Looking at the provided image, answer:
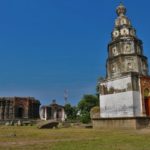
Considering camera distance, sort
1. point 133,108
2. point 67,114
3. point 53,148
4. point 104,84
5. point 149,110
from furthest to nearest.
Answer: point 67,114
point 104,84
point 149,110
point 133,108
point 53,148

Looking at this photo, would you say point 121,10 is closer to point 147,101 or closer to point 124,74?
point 124,74

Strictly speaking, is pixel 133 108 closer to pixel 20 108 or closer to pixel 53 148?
pixel 53 148

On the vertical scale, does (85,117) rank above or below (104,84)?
below

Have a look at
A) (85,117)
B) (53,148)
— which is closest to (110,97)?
(85,117)

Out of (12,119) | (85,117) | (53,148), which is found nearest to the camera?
(53,148)

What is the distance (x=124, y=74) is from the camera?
29469 millimetres

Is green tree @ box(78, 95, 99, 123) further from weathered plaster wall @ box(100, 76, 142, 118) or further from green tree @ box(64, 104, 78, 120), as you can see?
weathered plaster wall @ box(100, 76, 142, 118)

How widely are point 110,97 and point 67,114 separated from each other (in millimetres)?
40057

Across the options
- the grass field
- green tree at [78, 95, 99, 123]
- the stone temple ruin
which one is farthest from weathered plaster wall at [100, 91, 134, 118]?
the stone temple ruin

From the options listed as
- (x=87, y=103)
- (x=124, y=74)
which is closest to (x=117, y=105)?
(x=124, y=74)

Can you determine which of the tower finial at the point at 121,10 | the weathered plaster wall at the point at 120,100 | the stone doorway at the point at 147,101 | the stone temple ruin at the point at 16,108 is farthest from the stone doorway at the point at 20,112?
the stone doorway at the point at 147,101

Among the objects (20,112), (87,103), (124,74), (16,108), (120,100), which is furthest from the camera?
(20,112)

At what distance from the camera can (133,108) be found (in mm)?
27906

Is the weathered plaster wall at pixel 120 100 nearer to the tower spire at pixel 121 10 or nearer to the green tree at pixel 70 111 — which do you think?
the tower spire at pixel 121 10
